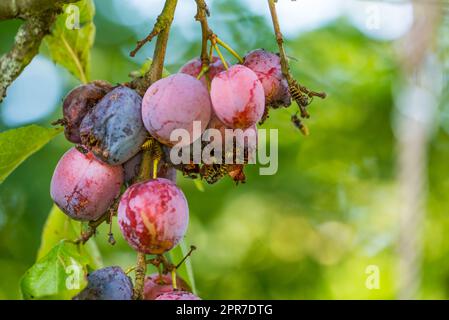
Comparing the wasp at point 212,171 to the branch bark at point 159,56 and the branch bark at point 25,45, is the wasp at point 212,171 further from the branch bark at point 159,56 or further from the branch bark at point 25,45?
the branch bark at point 25,45

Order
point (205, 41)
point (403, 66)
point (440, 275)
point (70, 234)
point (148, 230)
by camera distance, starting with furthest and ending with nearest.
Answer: point (440, 275) < point (403, 66) < point (70, 234) < point (205, 41) < point (148, 230)

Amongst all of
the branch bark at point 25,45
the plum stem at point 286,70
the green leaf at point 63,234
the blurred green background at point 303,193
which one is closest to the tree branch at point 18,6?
the branch bark at point 25,45

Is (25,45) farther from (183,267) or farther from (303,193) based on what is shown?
(303,193)

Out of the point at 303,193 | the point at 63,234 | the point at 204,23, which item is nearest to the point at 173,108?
the point at 204,23

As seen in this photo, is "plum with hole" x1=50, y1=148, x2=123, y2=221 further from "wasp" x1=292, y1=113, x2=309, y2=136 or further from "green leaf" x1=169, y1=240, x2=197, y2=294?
"wasp" x1=292, y1=113, x2=309, y2=136

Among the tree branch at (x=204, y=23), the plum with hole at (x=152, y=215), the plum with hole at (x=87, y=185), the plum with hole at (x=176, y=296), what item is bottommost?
the plum with hole at (x=176, y=296)

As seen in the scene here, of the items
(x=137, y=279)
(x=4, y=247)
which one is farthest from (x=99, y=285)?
(x=4, y=247)
